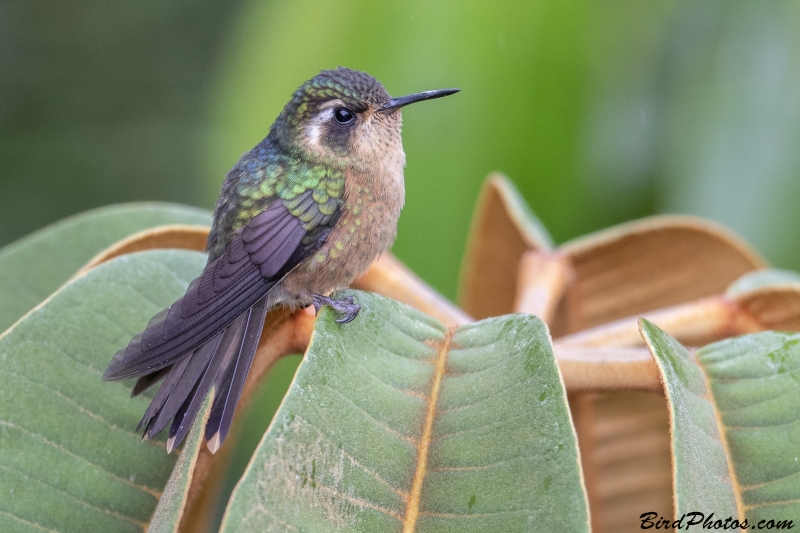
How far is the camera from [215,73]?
4598 mm

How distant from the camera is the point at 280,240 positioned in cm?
151

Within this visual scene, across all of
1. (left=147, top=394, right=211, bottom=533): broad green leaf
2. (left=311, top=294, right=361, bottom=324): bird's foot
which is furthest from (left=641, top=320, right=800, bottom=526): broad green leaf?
(left=147, top=394, right=211, bottom=533): broad green leaf

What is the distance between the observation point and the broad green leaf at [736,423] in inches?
41.6

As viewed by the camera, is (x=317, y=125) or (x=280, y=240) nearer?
(x=280, y=240)

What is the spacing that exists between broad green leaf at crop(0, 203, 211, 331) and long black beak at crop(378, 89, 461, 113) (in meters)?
0.45

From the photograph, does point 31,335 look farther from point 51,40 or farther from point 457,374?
point 51,40

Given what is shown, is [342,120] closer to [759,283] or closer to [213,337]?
[213,337]

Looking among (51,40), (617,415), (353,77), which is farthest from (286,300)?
(51,40)

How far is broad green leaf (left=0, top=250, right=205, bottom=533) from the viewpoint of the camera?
1.22 m

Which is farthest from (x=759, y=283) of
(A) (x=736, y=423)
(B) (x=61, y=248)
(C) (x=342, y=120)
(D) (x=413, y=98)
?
(B) (x=61, y=248)

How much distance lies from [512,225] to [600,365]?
3.05 feet

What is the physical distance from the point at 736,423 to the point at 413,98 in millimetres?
820

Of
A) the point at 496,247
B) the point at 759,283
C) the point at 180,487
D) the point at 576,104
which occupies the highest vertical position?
the point at 576,104

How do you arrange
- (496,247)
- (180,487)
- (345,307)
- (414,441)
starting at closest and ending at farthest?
(180,487) → (414,441) → (345,307) → (496,247)
